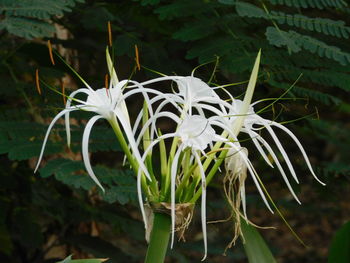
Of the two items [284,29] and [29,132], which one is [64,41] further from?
[284,29]

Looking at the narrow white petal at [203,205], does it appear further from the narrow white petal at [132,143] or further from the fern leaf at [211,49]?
the fern leaf at [211,49]

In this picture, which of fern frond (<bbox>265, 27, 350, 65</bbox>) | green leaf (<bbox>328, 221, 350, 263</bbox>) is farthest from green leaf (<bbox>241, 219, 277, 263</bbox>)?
fern frond (<bbox>265, 27, 350, 65</bbox>)

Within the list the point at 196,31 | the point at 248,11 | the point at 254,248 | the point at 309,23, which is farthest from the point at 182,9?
the point at 254,248

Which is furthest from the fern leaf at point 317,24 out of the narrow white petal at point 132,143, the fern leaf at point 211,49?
the narrow white petal at point 132,143

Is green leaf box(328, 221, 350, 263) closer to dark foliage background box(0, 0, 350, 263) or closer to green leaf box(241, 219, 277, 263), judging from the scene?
green leaf box(241, 219, 277, 263)

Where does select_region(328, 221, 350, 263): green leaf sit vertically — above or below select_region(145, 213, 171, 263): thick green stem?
below

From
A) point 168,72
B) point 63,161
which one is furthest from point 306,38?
point 63,161
